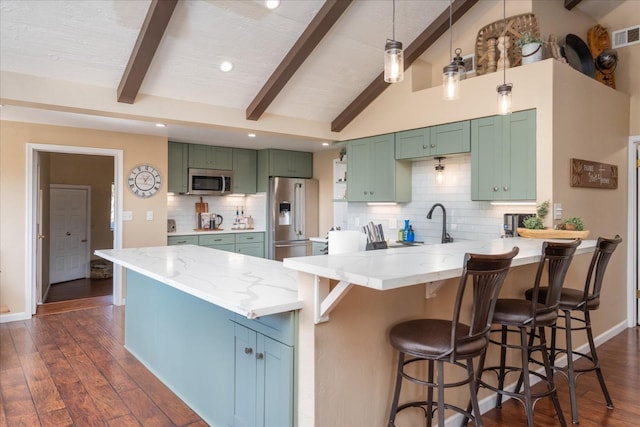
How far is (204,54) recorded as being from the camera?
373 centimetres

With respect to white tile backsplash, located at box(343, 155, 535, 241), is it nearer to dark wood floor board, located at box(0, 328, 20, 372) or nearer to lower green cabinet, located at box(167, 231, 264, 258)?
lower green cabinet, located at box(167, 231, 264, 258)

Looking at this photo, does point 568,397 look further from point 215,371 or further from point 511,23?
point 511,23

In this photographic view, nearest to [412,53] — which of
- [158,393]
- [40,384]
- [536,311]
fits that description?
[536,311]

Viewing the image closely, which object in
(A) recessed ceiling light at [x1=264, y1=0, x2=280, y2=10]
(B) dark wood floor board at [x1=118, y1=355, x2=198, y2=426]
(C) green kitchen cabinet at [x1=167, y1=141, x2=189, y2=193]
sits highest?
(A) recessed ceiling light at [x1=264, y1=0, x2=280, y2=10]

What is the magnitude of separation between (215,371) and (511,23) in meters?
4.02

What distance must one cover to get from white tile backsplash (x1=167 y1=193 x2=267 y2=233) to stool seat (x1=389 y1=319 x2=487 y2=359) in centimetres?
521

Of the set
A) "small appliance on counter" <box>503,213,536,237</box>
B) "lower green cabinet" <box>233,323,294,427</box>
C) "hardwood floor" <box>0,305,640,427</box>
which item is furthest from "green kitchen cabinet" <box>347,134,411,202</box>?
"lower green cabinet" <box>233,323,294,427</box>

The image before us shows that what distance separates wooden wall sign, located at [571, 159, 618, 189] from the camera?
3668 millimetres

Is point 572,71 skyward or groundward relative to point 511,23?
groundward

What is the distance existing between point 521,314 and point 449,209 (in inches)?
97.4

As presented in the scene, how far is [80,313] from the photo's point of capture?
506 cm

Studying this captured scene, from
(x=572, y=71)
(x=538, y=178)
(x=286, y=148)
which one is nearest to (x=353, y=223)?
(x=286, y=148)

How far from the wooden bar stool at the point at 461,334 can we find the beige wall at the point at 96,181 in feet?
25.4

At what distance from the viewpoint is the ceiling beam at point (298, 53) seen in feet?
11.6
